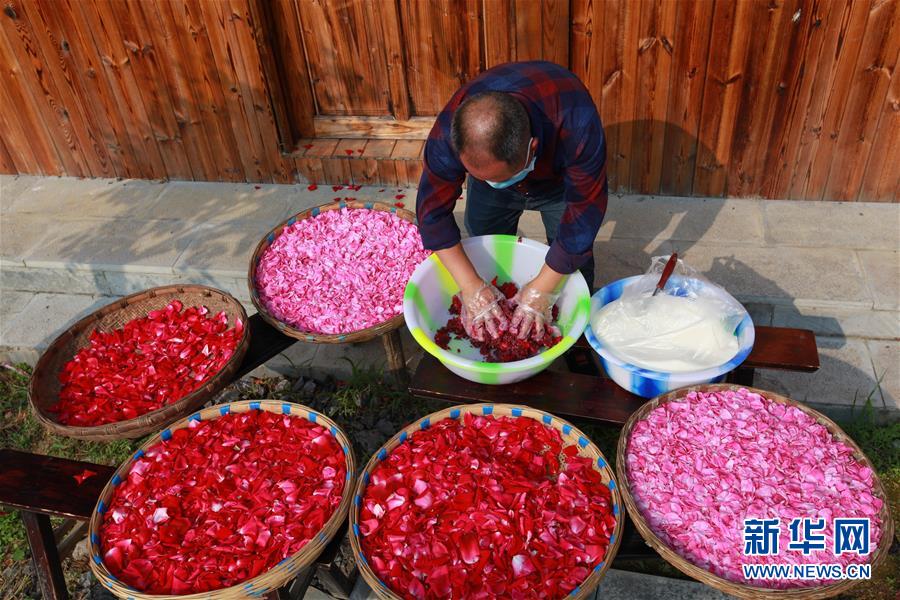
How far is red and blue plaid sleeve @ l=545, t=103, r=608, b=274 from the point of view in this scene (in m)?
2.64

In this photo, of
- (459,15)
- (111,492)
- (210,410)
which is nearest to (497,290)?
(210,410)

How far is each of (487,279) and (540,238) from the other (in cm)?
131

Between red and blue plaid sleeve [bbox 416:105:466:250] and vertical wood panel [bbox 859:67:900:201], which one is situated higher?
red and blue plaid sleeve [bbox 416:105:466:250]

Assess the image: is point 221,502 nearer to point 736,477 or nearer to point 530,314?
point 530,314

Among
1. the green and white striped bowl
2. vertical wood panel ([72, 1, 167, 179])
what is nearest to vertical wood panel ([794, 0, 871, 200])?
the green and white striped bowl

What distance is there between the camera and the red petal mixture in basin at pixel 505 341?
2969 mm

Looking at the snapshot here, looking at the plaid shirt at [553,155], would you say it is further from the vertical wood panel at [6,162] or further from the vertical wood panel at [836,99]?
the vertical wood panel at [6,162]

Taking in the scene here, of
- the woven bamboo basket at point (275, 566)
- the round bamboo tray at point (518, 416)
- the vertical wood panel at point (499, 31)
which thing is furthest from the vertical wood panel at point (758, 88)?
the woven bamboo basket at point (275, 566)

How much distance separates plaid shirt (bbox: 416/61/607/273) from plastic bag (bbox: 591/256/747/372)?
317mm

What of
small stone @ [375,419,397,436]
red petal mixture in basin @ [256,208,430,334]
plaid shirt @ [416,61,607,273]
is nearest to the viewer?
plaid shirt @ [416,61,607,273]

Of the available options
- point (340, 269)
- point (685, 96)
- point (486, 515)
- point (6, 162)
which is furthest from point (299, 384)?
point (6, 162)

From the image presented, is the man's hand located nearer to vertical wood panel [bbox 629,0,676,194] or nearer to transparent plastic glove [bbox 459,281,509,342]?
transparent plastic glove [bbox 459,281,509,342]

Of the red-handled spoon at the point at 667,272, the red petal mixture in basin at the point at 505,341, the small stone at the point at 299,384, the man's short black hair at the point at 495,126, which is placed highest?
the man's short black hair at the point at 495,126

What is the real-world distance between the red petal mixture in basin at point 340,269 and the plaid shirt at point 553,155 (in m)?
0.59
